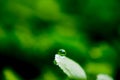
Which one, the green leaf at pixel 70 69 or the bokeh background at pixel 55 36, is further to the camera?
the bokeh background at pixel 55 36

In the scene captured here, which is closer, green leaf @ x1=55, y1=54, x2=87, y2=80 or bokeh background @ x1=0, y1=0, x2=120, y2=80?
green leaf @ x1=55, y1=54, x2=87, y2=80

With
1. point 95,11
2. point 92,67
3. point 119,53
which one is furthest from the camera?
point 95,11

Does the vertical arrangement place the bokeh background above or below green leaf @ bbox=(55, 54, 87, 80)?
above

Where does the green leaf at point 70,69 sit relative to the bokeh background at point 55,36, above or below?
below

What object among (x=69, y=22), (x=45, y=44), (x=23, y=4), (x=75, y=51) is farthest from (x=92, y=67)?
(x=23, y=4)

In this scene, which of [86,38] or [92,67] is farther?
[86,38]

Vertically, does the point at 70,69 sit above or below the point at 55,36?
below

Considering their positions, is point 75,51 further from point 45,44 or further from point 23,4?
point 23,4

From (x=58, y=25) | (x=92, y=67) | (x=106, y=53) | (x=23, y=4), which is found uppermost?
(x=23, y=4)
